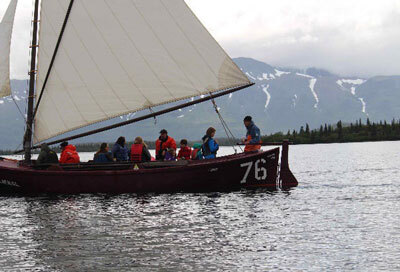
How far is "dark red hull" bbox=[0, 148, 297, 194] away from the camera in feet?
95.3

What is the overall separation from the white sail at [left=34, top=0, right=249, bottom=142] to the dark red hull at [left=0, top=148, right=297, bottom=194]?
2.36 meters

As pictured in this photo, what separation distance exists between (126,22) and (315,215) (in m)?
12.1

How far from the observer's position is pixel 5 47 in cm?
2916

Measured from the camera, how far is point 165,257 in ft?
51.3

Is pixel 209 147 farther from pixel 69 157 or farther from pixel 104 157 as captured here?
pixel 69 157

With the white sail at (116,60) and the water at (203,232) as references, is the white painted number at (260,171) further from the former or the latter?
the white sail at (116,60)

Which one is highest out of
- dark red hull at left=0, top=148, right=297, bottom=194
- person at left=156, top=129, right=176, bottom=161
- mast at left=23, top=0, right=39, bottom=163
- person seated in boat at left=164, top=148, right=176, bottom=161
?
mast at left=23, top=0, right=39, bottom=163

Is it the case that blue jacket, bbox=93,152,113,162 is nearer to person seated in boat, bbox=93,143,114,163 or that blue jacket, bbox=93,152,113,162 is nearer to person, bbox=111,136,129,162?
person seated in boat, bbox=93,143,114,163

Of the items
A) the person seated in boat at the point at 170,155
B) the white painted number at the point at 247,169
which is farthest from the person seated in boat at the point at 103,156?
the white painted number at the point at 247,169

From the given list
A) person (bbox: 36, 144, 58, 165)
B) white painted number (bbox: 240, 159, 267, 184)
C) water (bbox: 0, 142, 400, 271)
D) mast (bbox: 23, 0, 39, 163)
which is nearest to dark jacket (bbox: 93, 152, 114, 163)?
water (bbox: 0, 142, 400, 271)

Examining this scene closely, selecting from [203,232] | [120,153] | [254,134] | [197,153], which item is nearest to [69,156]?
[120,153]

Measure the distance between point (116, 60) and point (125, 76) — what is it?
86cm

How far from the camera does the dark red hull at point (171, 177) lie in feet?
95.3

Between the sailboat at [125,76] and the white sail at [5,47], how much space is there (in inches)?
1.8
